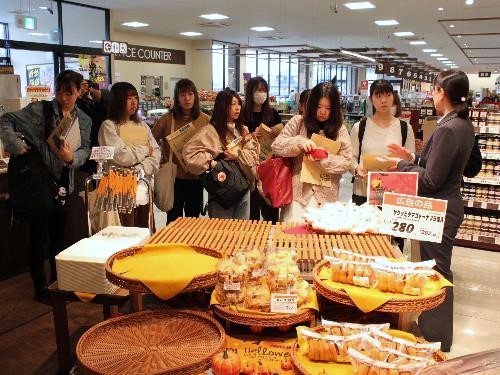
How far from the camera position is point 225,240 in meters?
2.13

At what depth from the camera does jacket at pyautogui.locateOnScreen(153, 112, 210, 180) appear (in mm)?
4160

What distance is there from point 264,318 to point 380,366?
1.25 ft

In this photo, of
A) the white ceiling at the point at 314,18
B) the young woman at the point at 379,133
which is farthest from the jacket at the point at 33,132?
the white ceiling at the point at 314,18

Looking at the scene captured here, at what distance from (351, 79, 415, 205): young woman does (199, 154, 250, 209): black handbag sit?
87 cm

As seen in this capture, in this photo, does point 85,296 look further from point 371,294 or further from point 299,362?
point 371,294

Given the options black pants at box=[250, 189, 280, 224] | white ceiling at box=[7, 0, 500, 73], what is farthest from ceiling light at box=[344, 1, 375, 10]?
black pants at box=[250, 189, 280, 224]

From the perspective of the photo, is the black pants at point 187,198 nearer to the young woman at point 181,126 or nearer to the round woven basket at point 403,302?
the young woman at point 181,126

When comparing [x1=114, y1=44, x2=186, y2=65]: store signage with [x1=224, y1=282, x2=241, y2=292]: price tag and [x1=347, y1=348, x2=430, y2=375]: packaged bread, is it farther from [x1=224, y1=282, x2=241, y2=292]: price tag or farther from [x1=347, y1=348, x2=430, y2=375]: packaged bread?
[x1=347, y1=348, x2=430, y2=375]: packaged bread

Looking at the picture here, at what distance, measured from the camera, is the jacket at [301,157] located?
307 cm

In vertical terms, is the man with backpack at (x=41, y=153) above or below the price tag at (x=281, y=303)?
above

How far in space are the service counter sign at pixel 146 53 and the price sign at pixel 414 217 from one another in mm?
5283

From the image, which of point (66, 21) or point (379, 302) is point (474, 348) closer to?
point (379, 302)

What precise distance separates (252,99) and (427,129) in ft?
7.02

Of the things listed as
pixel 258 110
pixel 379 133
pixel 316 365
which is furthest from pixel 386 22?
pixel 316 365
